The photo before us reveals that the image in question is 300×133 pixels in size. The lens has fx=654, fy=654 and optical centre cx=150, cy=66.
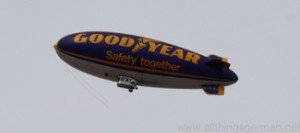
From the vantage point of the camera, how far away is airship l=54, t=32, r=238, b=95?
42531 mm

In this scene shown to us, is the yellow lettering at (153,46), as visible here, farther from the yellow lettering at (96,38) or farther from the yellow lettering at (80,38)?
the yellow lettering at (80,38)

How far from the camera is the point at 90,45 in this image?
43.3m

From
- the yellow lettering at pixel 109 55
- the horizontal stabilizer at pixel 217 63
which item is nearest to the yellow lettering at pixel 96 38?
the yellow lettering at pixel 109 55

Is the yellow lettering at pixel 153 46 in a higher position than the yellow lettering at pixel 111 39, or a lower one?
lower

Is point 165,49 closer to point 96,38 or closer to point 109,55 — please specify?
point 109,55

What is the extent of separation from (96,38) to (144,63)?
3884 mm

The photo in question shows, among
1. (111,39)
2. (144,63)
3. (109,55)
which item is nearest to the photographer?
(144,63)

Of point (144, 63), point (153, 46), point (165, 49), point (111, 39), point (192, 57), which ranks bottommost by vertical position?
point (144, 63)

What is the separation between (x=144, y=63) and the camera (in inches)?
1674

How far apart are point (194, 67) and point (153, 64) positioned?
8.80 feet

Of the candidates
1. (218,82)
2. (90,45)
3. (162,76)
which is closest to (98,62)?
(90,45)

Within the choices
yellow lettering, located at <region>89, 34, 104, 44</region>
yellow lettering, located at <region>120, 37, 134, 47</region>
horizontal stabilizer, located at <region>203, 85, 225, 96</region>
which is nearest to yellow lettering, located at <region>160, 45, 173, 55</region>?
yellow lettering, located at <region>120, 37, 134, 47</region>

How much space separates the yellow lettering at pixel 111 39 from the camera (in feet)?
142

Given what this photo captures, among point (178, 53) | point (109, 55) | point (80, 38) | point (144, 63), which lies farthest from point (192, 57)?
point (80, 38)
